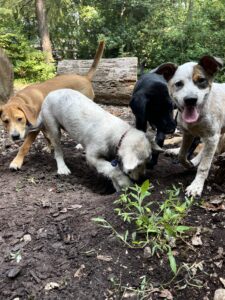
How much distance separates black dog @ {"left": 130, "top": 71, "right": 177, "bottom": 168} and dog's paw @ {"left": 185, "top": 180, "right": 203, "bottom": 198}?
0.68 m

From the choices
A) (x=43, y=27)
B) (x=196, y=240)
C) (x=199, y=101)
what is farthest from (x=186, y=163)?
(x=43, y=27)

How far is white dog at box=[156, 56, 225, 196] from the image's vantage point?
11.9 ft

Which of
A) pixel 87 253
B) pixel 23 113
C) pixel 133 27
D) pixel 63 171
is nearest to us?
pixel 87 253

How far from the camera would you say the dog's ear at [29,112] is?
5.39 meters

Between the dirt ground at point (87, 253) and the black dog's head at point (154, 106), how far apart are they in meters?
0.63

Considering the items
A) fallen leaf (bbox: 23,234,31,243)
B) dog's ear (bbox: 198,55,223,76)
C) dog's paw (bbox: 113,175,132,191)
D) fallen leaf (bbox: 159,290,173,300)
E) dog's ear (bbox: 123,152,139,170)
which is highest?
dog's ear (bbox: 198,55,223,76)

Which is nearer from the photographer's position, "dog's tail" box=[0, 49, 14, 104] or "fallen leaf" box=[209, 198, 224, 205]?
"fallen leaf" box=[209, 198, 224, 205]

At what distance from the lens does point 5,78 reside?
325 inches

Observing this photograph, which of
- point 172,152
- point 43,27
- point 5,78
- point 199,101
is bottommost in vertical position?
point 43,27

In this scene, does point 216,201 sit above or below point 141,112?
below

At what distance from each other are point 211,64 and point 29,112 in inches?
110

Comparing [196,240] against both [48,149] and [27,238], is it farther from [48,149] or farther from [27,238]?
[48,149]

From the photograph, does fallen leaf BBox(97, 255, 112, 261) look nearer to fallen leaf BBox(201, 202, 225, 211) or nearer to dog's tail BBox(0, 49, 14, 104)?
fallen leaf BBox(201, 202, 225, 211)

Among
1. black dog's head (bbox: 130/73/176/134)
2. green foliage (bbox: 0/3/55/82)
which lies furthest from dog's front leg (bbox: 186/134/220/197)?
green foliage (bbox: 0/3/55/82)
